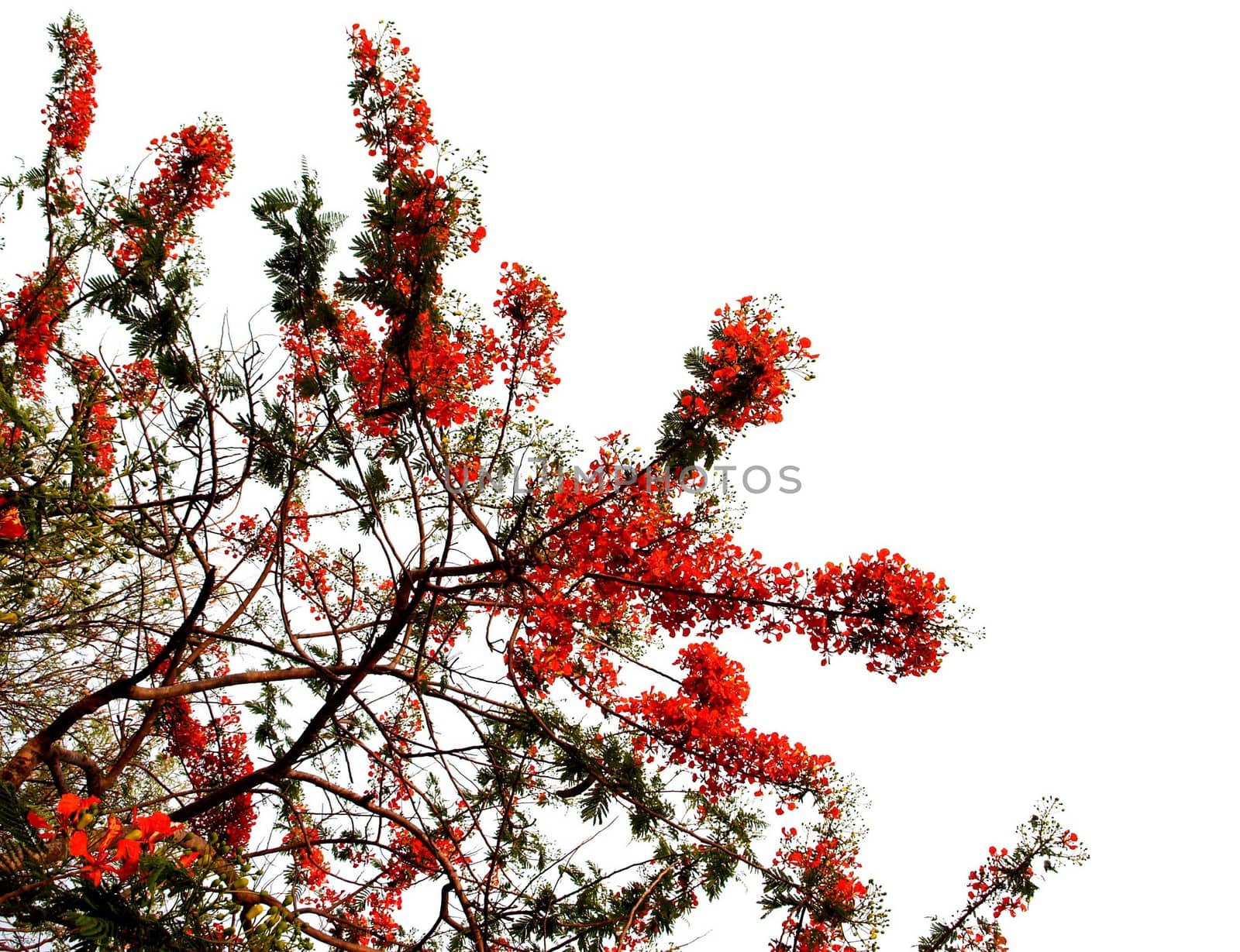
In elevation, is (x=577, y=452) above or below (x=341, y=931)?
above

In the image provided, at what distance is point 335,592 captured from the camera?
20.0 ft

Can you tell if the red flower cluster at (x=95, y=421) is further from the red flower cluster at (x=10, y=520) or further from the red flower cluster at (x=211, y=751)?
the red flower cluster at (x=211, y=751)

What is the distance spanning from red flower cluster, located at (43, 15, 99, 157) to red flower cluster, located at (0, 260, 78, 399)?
1.36 m

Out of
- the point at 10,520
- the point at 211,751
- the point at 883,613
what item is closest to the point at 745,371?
the point at 883,613

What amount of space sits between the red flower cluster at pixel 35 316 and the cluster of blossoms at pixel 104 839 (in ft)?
15.6

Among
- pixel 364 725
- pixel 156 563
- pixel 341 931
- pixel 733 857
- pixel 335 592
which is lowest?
pixel 341 931

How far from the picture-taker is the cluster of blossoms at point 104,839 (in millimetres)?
1683

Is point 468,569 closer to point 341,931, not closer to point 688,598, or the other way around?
point 688,598

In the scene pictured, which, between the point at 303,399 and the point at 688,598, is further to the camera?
the point at 303,399

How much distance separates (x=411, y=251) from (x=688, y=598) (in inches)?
93.0

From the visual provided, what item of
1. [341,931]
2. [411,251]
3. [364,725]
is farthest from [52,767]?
[411,251]

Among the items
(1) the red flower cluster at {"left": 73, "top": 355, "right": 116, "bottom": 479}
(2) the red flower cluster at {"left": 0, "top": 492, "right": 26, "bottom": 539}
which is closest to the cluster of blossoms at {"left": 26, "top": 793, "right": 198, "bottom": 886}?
(2) the red flower cluster at {"left": 0, "top": 492, "right": 26, "bottom": 539}

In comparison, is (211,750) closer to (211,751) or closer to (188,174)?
(211,751)

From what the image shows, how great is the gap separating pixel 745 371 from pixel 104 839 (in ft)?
9.45
